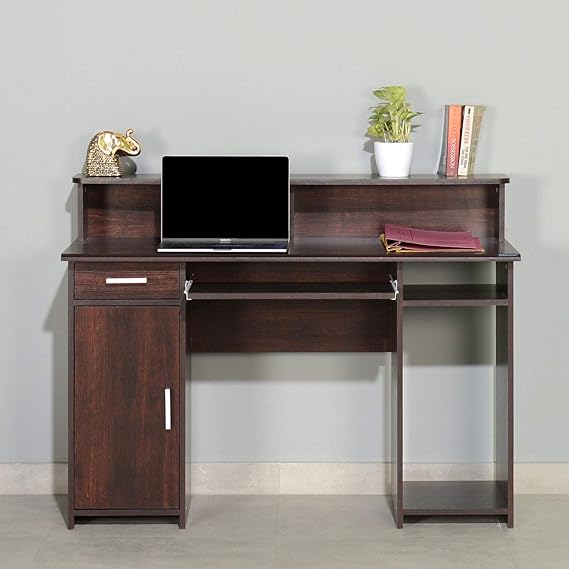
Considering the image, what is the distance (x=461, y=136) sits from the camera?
417cm

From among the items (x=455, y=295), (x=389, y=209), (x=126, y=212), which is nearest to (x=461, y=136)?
(x=389, y=209)

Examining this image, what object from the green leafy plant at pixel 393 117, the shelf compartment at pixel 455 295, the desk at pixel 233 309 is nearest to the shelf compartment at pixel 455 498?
the desk at pixel 233 309

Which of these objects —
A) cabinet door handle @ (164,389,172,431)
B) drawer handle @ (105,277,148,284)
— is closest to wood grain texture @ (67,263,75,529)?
drawer handle @ (105,277,148,284)

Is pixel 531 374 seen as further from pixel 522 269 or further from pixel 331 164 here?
pixel 331 164

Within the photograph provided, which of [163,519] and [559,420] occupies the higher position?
[559,420]

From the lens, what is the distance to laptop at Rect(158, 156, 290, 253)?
4070mm

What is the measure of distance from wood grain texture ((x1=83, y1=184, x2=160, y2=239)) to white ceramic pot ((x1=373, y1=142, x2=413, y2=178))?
31.8 inches

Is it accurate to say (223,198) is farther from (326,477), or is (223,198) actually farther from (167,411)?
(326,477)

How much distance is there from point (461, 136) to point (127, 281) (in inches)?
49.2

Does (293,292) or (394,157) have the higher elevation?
(394,157)

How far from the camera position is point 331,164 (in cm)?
434

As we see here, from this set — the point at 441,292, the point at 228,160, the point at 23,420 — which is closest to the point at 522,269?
the point at 441,292

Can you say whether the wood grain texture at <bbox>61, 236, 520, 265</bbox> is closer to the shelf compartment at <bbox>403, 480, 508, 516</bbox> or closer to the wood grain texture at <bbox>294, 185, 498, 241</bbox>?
the wood grain texture at <bbox>294, 185, 498, 241</bbox>

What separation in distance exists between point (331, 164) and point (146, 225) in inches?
27.5
